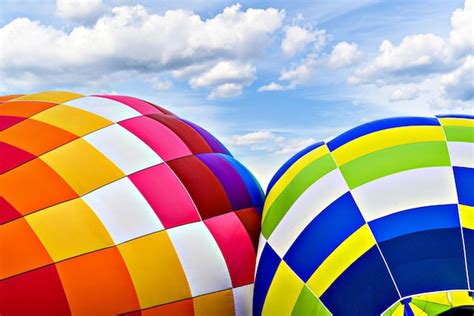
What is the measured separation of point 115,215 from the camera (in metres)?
4.71

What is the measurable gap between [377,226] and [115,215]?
2101 mm

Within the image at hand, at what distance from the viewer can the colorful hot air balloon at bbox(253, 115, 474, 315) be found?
3916mm

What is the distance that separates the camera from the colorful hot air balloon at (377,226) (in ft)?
12.8

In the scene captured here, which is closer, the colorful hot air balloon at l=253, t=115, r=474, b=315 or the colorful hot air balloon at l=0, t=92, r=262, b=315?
the colorful hot air balloon at l=253, t=115, r=474, b=315

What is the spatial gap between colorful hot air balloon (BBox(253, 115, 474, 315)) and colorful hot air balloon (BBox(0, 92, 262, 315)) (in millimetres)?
518

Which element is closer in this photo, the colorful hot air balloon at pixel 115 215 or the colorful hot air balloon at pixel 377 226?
the colorful hot air balloon at pixel 377 226

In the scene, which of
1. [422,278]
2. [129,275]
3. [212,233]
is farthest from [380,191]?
[129,275]

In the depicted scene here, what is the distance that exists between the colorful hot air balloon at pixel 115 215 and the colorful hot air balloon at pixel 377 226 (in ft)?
1.70

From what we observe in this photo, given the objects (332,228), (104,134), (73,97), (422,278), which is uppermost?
(73,97)

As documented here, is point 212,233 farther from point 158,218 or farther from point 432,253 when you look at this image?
point 432,253

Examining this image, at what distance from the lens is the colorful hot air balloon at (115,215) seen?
4305 millimetres

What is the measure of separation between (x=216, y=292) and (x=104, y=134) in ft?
5.82

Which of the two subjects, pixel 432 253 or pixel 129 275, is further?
pixel 129 275

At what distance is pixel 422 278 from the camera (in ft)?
12.7
